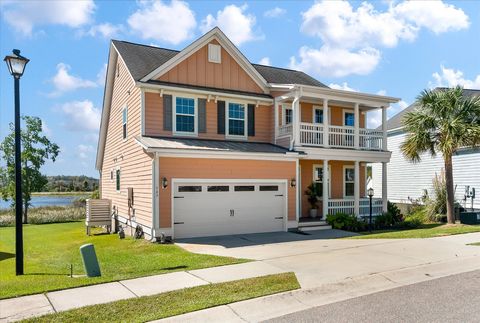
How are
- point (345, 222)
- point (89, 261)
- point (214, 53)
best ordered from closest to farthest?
1. point (89, 261)
2. point (345, 222)
3. point (214, 53)

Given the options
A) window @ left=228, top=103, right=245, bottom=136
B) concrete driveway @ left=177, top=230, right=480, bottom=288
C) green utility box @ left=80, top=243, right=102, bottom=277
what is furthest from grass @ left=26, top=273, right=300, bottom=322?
window @ left=228, top=103, right=245, bottom=136

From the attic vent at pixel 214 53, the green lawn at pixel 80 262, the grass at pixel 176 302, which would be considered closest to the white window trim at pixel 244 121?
the attic vent at pixel 214 53

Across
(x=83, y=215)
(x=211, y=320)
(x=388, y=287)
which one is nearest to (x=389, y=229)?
(x=388, y=287)

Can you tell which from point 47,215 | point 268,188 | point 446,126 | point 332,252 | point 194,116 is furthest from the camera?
point 47,215

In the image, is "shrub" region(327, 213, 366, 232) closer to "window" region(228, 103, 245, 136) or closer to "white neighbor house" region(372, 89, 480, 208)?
"window" region(228, 103, 245, 136)

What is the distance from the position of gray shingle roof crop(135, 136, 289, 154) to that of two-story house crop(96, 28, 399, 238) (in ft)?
0.16

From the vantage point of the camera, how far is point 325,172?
16703 millimetres

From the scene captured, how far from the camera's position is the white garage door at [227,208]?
44.6 ft

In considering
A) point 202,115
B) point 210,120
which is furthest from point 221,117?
point 202,115

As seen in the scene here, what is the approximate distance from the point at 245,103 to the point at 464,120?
31.7 feet

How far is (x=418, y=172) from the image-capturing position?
24.7 m

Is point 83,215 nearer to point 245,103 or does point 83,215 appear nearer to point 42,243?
point 42,243

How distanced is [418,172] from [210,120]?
15.5 m

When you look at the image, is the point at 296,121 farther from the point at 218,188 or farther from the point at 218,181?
the point at 218,188
